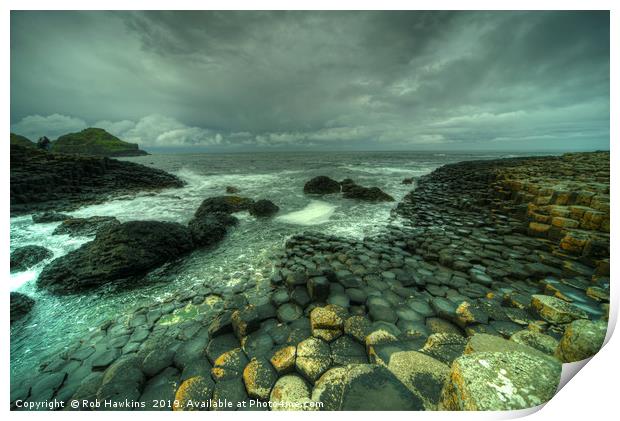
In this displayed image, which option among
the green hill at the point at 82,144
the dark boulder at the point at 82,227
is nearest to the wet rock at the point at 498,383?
the dark boulder at the point at 82,227

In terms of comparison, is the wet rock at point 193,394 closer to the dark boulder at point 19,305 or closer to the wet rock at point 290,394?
the wet rock at point 290,394

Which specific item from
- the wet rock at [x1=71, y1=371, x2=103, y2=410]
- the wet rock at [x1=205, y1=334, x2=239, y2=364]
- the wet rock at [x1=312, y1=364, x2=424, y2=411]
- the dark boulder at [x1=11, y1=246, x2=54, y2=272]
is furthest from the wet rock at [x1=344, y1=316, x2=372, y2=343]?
the dark boulder at [x1=11, y1=246, x2=54, y2=272]

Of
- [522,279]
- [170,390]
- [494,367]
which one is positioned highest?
[494,367]

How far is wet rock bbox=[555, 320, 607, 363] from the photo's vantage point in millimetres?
2064

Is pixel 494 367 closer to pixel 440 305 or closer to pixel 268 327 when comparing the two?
pixel 440 305

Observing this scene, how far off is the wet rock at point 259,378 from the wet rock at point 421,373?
1186mm

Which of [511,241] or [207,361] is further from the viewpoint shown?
[511,241]

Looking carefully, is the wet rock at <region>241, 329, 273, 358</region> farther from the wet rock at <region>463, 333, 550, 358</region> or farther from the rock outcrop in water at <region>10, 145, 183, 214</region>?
the rock outcrop in water at <region>10, 145, 183, 214</region>

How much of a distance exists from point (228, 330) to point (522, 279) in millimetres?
5042

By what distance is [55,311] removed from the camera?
3.67 meters

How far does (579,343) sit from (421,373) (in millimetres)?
1616

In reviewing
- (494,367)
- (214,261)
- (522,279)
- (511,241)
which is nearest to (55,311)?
(214,261)

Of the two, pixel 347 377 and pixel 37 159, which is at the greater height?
pixel 37 159

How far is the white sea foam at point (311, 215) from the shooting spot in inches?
335
